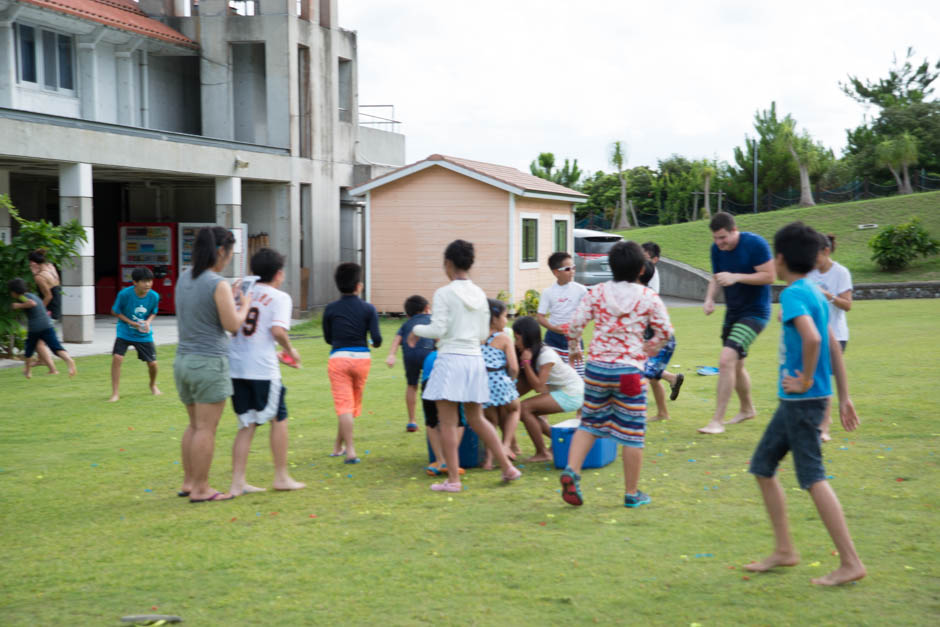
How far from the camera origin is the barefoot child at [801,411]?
4.44m

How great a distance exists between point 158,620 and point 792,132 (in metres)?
55.0

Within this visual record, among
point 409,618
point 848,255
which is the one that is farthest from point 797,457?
point 848,255

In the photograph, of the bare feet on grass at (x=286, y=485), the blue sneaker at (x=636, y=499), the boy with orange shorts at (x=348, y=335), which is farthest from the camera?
the boy with orange shorts at (x=348, y=335)

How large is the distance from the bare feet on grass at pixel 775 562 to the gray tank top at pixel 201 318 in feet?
11.8

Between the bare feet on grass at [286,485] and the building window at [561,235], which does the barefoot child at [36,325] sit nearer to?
the bare feet on grass at [286,485]

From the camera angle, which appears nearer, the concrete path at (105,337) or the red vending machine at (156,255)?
the concrete path at (105,337)

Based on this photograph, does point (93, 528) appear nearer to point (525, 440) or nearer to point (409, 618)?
point (409, 618)

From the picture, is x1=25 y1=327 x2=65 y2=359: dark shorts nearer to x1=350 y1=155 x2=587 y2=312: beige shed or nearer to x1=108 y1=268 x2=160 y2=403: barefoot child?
x1=108 y1=268 x2=160 y2=403: barefoot child

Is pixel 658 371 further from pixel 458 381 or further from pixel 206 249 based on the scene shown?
pixel 206 249

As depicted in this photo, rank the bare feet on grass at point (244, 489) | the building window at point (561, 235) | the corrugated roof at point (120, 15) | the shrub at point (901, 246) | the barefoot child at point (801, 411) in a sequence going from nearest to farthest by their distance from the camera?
the barefoot child at point (801, 411)
the bare feet on grass at point (244, 489)
the corrugated roof at point (120, 15)
the building window at point (561, 235)
the shrub at point (901, 246)

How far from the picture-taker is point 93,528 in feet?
19.0

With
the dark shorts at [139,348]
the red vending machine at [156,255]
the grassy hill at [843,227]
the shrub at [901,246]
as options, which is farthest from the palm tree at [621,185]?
the dark shorts at [139,348]

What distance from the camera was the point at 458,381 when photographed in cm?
636

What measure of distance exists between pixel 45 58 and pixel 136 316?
1375 centimetres
